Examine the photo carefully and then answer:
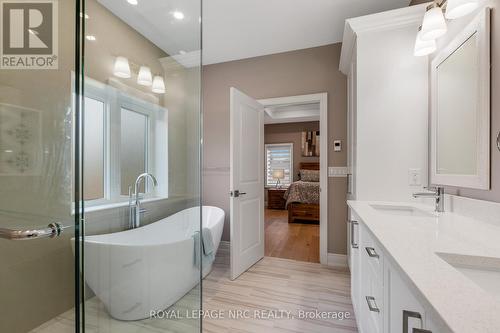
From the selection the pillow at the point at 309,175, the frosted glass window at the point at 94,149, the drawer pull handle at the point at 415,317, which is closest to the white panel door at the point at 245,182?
the frosted glass window at the point at 94,149

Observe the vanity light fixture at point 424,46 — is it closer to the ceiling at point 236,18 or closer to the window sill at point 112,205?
the ceiling at point 236,18

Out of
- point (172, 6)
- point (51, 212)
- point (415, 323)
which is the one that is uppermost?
point (172, 6)

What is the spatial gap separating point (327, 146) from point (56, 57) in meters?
2.65

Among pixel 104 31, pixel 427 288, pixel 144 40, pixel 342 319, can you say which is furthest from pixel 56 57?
pixel 342 319

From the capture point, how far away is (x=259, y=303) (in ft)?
6.42

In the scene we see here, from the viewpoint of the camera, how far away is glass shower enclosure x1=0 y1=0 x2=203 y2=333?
1.32 metres

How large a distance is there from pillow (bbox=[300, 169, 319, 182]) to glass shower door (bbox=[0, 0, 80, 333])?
5.65 meters

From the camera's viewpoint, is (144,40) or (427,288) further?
(144,40)

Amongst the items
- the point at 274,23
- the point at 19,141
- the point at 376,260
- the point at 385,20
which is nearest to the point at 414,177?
the point at 376,260

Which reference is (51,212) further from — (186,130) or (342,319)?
(342,319)

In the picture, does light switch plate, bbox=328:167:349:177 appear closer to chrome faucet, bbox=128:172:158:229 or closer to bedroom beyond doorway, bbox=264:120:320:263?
bedroom beyond doorway, bbox=264:120:320:263

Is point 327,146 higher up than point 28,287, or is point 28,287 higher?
point 327,146

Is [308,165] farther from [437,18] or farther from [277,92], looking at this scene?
[437,18]

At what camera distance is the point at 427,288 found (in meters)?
0.48
